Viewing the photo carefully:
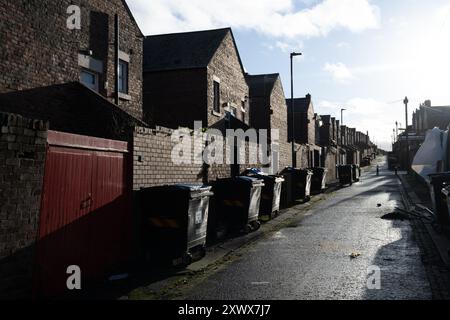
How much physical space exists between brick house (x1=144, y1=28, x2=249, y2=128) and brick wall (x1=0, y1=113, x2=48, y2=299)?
40.4 feet

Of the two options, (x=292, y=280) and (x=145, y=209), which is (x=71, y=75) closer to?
(x=145, y=209)

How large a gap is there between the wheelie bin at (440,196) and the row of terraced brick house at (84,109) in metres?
6.09

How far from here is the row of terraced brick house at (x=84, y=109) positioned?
5539mm

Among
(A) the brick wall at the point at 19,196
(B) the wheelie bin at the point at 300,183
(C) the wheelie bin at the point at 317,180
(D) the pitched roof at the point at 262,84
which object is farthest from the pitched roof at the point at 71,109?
(D) the pitched roof at the point at 262,84

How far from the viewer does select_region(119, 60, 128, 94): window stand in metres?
13.7

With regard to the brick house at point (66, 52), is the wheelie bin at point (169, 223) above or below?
below

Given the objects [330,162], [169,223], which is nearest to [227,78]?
[169,223]

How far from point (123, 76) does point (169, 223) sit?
7.47m

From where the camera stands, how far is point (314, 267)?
770 cm

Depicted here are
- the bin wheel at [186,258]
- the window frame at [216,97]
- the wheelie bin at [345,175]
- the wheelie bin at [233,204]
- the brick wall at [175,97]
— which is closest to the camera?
the bin wheel at [186,258]

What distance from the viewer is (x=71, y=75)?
10.8 metres

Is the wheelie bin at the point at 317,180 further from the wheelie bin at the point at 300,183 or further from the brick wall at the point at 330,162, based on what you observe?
the brick wall at the point at 330,162

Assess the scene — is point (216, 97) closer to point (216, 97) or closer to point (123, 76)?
point (216, 97)

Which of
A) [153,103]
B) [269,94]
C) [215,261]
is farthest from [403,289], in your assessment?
[269,94]
